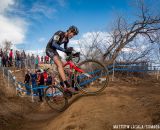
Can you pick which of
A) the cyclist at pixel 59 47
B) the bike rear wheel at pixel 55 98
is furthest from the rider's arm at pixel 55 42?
the bike rear wheel at pixel 55 98

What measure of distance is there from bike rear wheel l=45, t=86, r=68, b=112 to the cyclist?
0.87 meters

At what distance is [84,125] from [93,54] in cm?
3149

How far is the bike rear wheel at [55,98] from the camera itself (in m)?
7.85

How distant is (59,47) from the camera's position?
6773 mm

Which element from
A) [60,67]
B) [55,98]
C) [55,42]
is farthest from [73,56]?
[55,98]

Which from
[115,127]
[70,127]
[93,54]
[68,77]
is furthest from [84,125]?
[93,54]

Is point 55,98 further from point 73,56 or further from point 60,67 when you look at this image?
point 73,56

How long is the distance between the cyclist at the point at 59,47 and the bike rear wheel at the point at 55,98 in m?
0.87

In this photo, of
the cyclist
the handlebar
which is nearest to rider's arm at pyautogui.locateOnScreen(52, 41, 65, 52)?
the cyclist

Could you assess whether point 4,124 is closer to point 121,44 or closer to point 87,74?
point 87,74

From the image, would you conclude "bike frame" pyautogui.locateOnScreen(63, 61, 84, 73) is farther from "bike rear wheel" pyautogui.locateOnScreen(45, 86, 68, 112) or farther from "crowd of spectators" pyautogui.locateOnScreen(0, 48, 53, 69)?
"crowd of spectators" pyautogui.locateOnScreen(0, 48, 53, 69)

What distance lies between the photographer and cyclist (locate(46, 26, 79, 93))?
6836 millimetres

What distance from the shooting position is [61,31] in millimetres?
6938

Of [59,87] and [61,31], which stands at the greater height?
[61,31]
